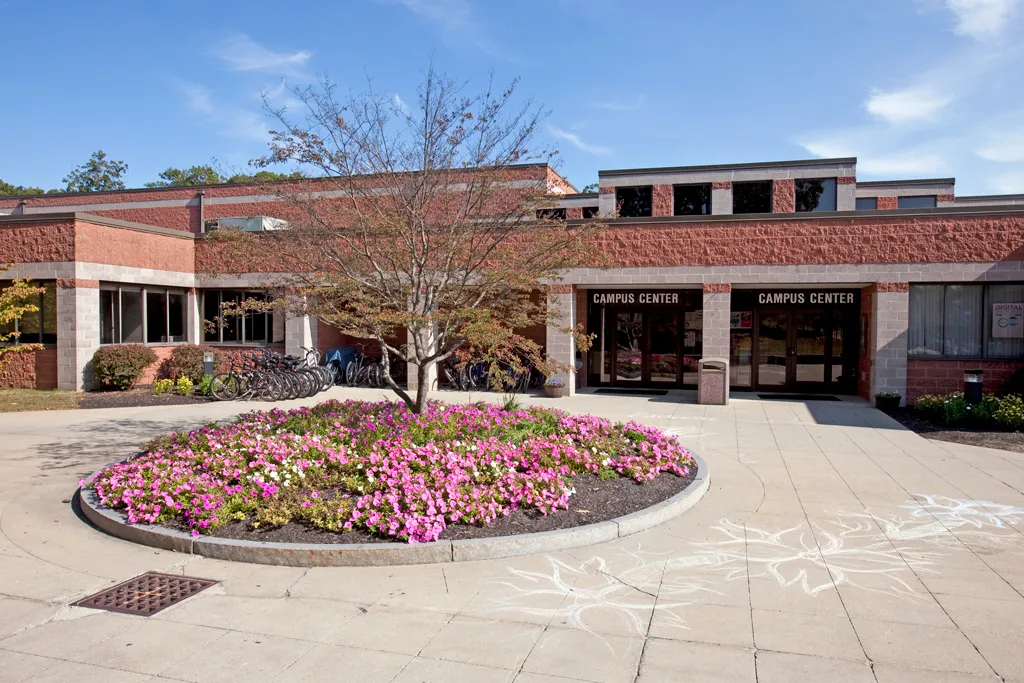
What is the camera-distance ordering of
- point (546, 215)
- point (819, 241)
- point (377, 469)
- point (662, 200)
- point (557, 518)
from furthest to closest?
point (662, 200), point (819, 241), point (546, 215), point (377, 469), point (557, 518)

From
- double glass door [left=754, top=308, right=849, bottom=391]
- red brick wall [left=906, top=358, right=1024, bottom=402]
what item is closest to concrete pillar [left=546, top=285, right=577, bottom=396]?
double glass door [left=754, top=308, right=849, bottom=391]

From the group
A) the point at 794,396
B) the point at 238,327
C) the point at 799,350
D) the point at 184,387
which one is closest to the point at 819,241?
the point at 799,350

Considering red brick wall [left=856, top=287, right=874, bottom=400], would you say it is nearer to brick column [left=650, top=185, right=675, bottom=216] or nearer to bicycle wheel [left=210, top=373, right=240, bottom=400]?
brick column [left=650, top=185, right=675, bottom=216]

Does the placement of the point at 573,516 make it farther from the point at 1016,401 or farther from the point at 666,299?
the point at 666,299

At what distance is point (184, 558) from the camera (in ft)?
18.2

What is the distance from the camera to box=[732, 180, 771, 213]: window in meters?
24.3

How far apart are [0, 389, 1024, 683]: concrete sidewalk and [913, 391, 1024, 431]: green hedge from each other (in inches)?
211

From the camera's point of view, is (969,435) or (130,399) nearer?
(969,435)

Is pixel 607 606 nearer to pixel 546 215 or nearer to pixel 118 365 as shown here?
pixel 546 215

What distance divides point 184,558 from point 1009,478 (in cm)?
937

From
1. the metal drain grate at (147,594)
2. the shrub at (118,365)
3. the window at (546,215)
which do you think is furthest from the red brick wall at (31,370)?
the metal drain grate at (147,594)

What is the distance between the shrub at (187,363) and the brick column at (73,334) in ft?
6.59

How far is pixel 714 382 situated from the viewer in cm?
1585

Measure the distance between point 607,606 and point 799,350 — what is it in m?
15.8
